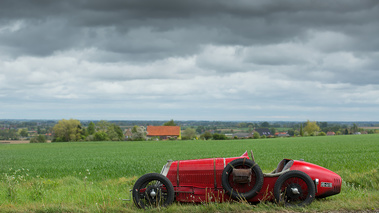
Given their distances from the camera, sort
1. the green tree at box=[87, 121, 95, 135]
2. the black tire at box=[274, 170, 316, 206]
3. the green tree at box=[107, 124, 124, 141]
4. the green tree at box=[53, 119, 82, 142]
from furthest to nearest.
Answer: the green tree at box=[87, 121, 95, 135]
the green tree at box=[53, 119, 82, 142]
the green tree at box=[107, 124, 124, 141]
the black tire at box=[274, 170, 316, 206]

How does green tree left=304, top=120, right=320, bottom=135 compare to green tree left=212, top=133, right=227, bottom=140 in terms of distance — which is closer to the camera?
green tree left=212, top=133, right=227, bottom=140

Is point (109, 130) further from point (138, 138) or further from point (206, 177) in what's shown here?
point (206, 177)

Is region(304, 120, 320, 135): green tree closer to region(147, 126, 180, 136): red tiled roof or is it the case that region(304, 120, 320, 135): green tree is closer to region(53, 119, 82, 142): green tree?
region(147, 126, 180, 136): red tiled roof

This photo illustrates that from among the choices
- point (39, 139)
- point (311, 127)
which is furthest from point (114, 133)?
point (311, 127)

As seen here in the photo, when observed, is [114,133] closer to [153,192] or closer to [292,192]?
[153,192]

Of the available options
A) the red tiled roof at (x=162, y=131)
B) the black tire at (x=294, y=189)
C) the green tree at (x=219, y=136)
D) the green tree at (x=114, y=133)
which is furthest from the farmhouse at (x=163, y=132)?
the black tire at (x=294, y=189)

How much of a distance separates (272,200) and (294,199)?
0.44m

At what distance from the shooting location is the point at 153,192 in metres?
6.92

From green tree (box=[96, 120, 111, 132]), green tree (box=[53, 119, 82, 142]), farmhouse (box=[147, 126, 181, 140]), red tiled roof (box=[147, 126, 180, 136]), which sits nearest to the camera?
green tree (box=[53, 119, 82, 142])

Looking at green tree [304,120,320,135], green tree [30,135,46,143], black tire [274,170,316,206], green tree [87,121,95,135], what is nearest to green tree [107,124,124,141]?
green tree [87,121,95,135]

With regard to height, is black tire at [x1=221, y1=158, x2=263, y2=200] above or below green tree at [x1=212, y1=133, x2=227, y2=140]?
above

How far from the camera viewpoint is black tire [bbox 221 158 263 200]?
689 centimetres

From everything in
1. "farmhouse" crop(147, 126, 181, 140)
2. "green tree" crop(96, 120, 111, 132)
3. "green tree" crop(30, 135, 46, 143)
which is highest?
"green tree" crop(96, 120, 111, 132)

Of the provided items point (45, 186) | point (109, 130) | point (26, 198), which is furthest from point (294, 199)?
point (109, 130)
